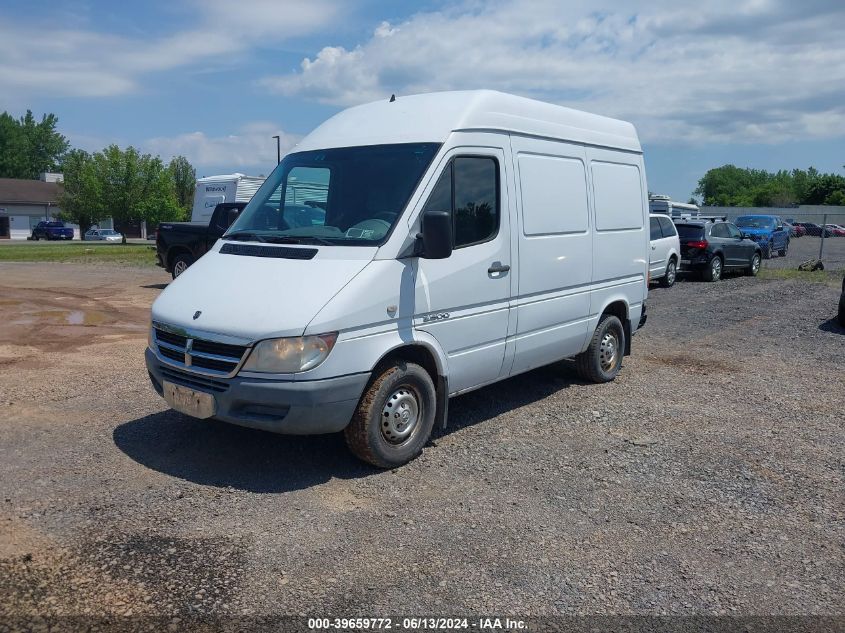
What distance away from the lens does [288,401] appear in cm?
475

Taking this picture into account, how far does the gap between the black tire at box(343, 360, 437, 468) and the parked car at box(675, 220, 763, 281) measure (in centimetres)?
1582

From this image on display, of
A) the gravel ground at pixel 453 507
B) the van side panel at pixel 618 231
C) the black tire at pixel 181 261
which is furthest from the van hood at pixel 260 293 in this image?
the black tire at pixel 181 261

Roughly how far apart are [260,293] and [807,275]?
2044 cm

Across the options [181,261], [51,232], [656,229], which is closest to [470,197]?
[181,261]

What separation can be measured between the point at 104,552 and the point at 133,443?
193cm

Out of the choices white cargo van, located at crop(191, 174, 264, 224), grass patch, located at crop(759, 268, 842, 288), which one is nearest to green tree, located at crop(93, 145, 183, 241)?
white cargo van, located at crop(191, 174, 264, 224)

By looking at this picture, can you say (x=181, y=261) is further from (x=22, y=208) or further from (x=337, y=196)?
(x=22, y=208)

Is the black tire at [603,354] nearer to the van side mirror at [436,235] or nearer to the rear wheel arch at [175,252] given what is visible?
the van side mirror at [436,235]

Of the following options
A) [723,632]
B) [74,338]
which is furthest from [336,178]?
[74,338]

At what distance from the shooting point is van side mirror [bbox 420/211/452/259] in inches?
202

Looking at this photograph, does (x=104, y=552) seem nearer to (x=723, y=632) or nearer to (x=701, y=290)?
(x=723, y=632)

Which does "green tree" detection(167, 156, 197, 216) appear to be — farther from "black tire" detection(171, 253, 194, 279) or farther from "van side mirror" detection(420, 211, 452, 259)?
"van side mirror" detection(420, 211, 452, 259)

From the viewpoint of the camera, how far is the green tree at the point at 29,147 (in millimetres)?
92438

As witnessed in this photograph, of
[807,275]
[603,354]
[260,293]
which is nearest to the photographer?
[260,293]
